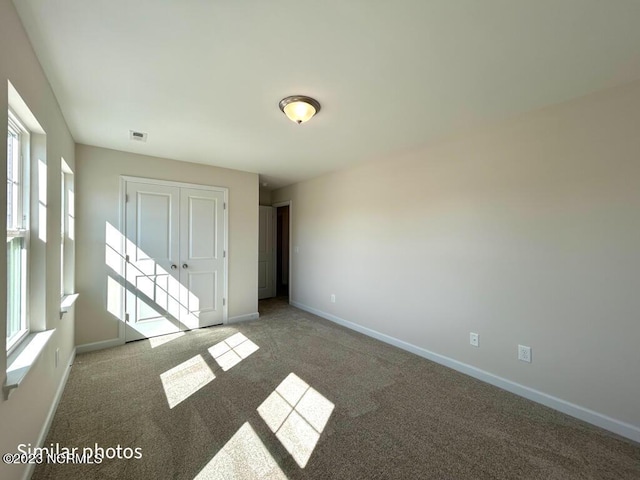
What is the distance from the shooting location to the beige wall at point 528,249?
1951mm

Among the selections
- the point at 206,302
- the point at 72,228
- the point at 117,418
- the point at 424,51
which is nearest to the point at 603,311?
the point at 424,51

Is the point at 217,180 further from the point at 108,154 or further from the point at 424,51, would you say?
the point at 424,51

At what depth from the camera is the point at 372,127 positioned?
272 cm

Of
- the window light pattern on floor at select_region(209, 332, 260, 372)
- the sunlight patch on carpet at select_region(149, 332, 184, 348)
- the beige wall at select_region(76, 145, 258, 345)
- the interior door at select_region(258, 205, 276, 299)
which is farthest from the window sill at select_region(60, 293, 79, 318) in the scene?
the interior door at select_region(258, 205, 276, 299)

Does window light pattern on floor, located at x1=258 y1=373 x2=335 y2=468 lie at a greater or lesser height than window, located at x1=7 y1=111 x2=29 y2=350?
lesser

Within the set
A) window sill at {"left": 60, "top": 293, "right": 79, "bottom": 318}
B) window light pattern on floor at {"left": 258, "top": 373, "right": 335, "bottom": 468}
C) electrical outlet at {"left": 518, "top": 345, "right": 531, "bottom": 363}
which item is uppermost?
window sill at {"left": 60, "top": 293, "right": 79, "bottom": 318}

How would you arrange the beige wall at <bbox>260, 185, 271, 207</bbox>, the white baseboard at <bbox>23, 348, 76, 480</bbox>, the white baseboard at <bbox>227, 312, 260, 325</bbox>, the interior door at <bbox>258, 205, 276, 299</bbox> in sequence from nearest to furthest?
1. the white baseboard at <bbox>23, 348, 76, 480</bbox>
2. the white baseboard at <bbox>227, 312, 260, 325</bbox>
3. the interior door at <bbox>258, 205, 276, 299</bbox>
4. the beige wall at <bbox>260, 185, 271, 207</bbox>

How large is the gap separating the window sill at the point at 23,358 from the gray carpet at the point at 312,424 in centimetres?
69

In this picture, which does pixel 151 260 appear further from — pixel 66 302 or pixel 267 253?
pixel 267 253

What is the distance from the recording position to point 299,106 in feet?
7.09

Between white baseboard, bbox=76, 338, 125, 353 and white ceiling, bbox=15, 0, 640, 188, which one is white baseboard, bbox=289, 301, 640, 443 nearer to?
white ceiling, bbox=15, 0, 640, 188

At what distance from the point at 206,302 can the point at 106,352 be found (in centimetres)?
126

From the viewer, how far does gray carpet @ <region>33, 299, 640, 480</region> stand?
1.62 m

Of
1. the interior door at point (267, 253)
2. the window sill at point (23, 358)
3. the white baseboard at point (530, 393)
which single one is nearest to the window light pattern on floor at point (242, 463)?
the window sill at point (23, 358)
